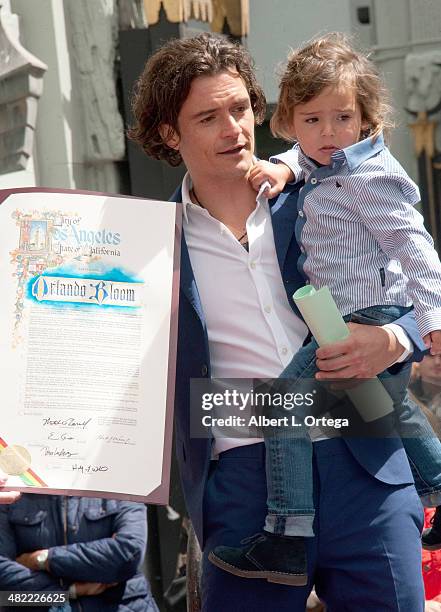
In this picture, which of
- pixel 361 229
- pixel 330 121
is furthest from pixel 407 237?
pixel 330 121

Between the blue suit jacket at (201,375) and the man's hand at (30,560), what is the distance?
4.34 feet

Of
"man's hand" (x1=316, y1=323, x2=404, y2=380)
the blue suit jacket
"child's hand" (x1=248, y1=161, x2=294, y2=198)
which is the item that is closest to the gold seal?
the blue suit jacket

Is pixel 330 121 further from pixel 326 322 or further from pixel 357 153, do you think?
pixel 326 322

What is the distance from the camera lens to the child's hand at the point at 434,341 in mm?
2398

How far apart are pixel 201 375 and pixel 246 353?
4.3 inches

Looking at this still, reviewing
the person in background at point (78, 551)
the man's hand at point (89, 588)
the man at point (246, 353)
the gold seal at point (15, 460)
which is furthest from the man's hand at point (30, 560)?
the gold seal at point (15, 460)

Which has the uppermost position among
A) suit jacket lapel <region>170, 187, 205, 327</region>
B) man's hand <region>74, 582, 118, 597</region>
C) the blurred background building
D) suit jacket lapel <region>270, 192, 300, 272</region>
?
the blurred background building

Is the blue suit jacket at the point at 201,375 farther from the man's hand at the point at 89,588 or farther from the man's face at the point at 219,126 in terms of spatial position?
the man's hand at the point at 89,588

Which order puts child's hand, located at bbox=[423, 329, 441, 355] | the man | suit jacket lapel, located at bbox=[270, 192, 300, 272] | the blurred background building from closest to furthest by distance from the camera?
child's hand, located at bbox=[423, 329, 441, 355]
the man
suit jacket lapel, located at bbox=[270, 192, 300, 272]
the blurred background building

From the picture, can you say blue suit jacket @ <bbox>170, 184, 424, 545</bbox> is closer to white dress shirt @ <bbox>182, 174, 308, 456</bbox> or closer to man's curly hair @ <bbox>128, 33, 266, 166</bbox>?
white dress shirt @ <bbox>182, 174, 308, 456</bbox>

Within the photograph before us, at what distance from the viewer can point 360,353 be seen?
97.2 inches

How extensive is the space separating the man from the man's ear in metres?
0.01

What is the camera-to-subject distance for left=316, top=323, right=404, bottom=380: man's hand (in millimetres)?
2457

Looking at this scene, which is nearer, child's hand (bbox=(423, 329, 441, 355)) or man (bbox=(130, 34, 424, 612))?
child's hand (bbox=(423, 329, 441, 355))
